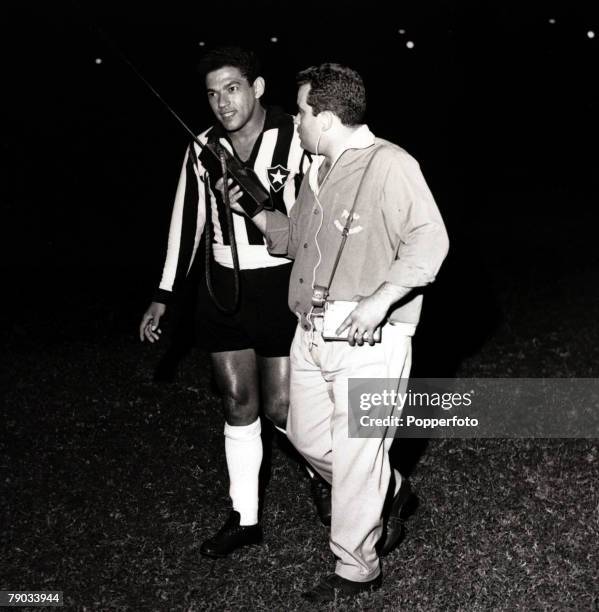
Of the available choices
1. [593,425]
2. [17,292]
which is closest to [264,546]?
[593,425]

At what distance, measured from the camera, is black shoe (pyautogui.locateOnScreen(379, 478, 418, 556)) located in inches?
153

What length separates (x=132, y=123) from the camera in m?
20.4

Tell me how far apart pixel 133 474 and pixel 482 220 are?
10685 millimetres

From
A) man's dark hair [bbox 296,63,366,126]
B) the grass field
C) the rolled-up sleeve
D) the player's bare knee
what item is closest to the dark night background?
the grass field

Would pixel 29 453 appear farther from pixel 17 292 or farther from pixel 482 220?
pixel 482 220

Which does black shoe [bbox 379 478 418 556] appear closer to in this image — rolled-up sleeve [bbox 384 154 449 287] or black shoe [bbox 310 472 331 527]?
black shoe [bbox 310 472 331 527]

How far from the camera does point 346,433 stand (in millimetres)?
3293

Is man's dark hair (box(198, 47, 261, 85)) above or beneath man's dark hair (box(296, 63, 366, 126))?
above

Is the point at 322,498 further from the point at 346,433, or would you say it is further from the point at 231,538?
the point at 346,433

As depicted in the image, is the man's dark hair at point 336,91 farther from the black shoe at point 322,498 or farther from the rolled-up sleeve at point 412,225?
the black shoe at point 322,498

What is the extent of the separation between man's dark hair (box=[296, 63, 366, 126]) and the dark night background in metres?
0.91

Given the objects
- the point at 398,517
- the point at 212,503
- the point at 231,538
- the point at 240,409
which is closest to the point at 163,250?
the point at 212,503

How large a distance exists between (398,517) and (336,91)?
6.56ft

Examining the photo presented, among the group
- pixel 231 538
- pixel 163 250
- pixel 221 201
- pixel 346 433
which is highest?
pixel 221 201
